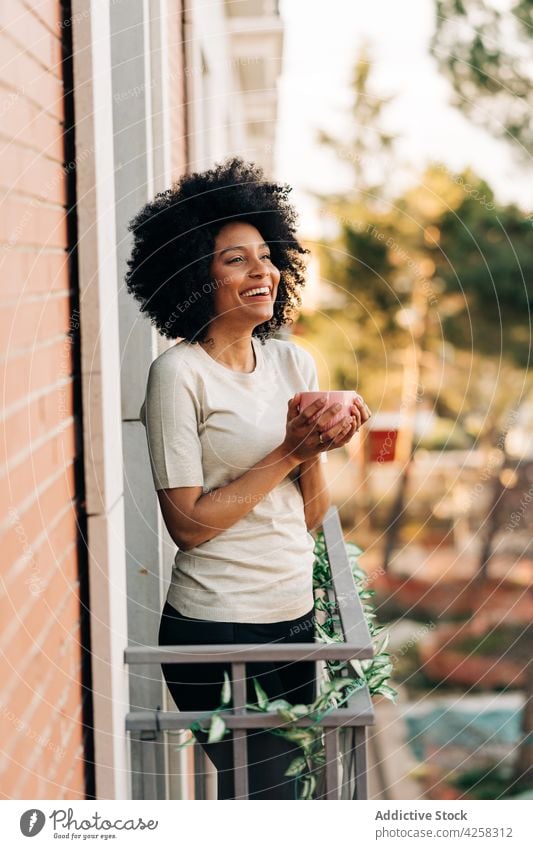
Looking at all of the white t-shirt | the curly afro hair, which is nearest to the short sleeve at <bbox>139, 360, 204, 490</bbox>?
the white t-shirt

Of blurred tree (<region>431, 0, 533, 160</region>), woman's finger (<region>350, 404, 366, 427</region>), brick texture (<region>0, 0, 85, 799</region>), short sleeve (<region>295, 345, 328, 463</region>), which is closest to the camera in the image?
brick texture (<region>0, 0, 85, 799</region>)

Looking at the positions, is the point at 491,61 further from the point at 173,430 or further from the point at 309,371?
the point at 173,430

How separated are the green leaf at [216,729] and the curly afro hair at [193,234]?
0.70 meters

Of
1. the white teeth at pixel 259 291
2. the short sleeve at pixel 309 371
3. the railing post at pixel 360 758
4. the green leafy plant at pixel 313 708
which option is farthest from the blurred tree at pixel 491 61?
the railing post at pixel 360 758

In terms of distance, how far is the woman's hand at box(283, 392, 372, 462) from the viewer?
1742 mm

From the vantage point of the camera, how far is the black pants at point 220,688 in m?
1.85

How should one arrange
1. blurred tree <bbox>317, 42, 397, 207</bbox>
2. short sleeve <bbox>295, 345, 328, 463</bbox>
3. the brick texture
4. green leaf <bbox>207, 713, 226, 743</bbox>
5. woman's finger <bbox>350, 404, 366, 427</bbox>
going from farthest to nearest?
blurred tree <bbox>317, 42, 397, 207</bbox> < short sleeve <bbox>295, 345, 328, 463</bbox> < woman's finger <bbox>350, 404, 366, 427</bbox> < green leaf <bbox>207, 713, 226, 743</bbox> < the brick texture

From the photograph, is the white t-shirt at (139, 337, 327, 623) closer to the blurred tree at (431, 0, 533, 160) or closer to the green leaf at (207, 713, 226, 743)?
the green leaf at (207, 713, 226, 743)

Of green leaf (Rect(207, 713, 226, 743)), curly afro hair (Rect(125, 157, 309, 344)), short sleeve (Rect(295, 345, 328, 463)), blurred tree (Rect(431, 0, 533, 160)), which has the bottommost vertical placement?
green leaf (Rect(207, 713, 226, 743))

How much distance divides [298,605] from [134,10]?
1462 mm

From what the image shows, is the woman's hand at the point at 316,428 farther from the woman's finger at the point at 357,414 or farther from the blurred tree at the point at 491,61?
the blurred tree at the point at 491,61

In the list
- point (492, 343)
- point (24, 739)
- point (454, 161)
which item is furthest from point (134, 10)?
point (492, 343)

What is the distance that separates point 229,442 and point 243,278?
31 centimetres
